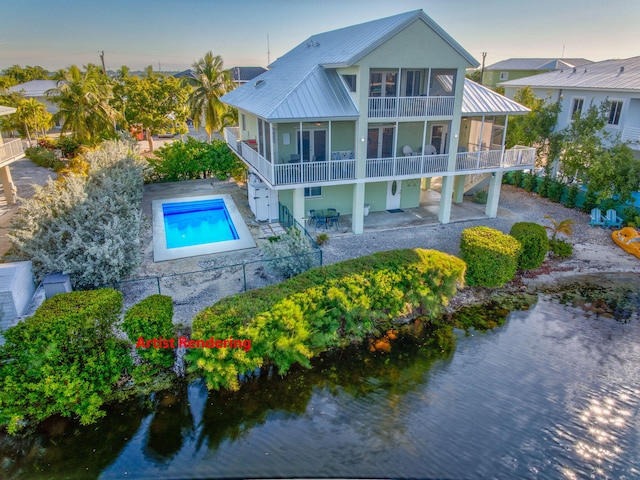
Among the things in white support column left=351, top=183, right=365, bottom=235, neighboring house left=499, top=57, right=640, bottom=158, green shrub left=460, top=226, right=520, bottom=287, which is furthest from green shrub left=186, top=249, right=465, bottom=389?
neighboring house left=499, top=57, right=640, bottom=158

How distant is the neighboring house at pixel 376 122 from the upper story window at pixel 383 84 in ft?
0.14

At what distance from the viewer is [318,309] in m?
11.7

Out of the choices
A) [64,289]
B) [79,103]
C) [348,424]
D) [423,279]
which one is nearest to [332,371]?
[348,424]

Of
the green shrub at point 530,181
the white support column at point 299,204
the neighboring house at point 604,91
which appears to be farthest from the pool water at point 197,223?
the neighboring house at point 604,91

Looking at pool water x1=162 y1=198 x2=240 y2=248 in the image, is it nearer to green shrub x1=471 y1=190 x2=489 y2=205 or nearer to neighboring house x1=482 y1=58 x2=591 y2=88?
green shrub x1=471 y1=190 x2=489 y2=205

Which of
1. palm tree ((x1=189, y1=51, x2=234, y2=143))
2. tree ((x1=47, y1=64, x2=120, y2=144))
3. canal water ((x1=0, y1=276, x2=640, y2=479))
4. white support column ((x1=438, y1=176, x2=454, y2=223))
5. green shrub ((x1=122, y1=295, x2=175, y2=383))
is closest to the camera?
canal water ((x1=0, y1=276, x2=640, y2=479))

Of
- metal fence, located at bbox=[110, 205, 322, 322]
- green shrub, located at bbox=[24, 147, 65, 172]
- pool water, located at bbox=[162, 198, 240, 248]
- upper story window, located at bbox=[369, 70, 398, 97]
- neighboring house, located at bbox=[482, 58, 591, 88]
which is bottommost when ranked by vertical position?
metal fence, located at bbox=[110, 205, 322, 322]

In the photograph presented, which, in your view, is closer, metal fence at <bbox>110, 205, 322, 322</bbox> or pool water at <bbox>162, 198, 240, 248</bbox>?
→ metal fence at <bbox>110, 205, 322, 322</bbox>

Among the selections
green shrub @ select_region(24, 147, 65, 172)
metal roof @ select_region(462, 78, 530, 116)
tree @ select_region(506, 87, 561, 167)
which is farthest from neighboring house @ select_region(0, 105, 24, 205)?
tree @ select_region(506, 87, 561, 167)

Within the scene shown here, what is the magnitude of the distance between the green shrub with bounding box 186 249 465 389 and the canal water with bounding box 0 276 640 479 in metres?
0.82

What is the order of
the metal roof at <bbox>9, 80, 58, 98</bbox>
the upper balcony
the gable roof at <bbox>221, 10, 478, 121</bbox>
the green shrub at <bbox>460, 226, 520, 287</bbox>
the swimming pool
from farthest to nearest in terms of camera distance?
the metal roof at <bbox>9, 80, 58, 98</bbox>
the swimming pool
the upper balcony
the gable roof at <bbox>221, 10, 478, 121</bbox>
the green shrub at <bbox>460, 226, 520, 287</bbox>

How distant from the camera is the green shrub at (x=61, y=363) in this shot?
9242 millimetres

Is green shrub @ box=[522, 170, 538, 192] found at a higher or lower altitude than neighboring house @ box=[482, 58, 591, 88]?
lower

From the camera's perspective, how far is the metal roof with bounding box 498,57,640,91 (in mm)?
23531
